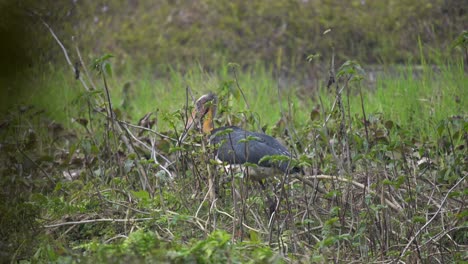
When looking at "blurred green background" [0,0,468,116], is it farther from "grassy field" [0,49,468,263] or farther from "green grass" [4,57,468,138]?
"grassy field" [0,49,468,263]

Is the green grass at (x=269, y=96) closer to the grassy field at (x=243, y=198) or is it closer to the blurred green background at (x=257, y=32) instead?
the grassy field at (x=243, y=198)

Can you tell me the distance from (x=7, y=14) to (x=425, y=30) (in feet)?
25.0

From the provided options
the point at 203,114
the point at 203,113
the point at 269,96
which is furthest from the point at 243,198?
the point at 269,96

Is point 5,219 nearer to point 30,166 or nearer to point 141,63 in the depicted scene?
point 30,166

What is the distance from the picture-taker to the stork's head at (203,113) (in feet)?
17.4

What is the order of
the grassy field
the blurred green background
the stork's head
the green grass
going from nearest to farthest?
the grassy field, the stork's head, the green grass, the blurred green background

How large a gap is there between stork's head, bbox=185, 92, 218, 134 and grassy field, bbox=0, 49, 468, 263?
0.11m

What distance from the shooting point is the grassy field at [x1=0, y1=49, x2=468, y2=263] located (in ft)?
14.0

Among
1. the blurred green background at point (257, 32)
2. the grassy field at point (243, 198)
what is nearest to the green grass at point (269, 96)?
the grassy field at point (243, 198)

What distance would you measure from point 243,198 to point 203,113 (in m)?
1.29

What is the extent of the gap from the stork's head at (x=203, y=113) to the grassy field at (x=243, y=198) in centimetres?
11

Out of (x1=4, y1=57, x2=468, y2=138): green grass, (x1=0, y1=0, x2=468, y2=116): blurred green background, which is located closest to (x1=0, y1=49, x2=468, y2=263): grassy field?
(x1=4, y1=57, x2=468, y2=138): green grass

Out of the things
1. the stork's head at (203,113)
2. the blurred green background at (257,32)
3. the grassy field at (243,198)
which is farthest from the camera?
the blurred green background at (257,32)

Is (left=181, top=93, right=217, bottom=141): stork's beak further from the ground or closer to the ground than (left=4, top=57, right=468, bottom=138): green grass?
further from the ground
